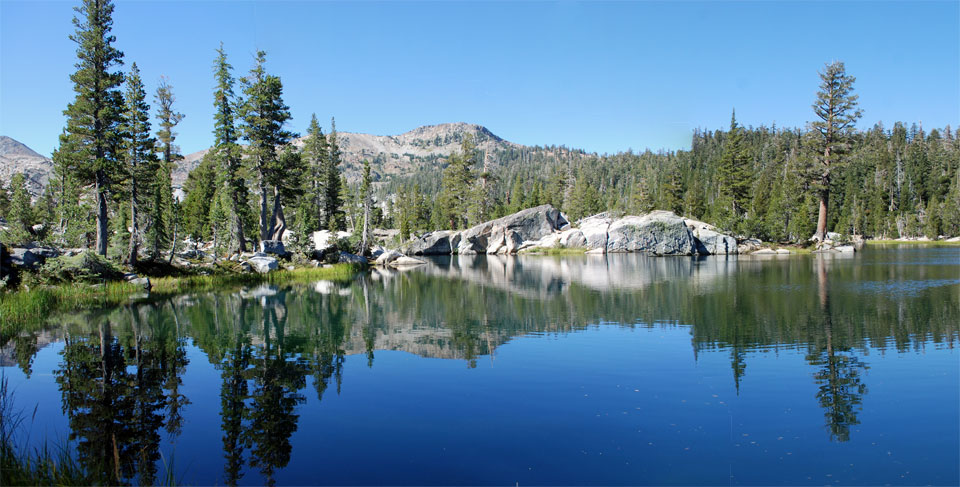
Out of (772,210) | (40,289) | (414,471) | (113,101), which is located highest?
(113,101)

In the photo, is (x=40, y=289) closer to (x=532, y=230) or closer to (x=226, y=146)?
(x=226, y=146)

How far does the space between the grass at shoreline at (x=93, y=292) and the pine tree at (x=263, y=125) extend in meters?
8.84

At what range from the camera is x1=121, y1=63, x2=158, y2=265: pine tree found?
1374 inches

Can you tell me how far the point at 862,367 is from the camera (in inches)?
499

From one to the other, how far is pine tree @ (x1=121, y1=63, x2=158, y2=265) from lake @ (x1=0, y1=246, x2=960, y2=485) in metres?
15.6

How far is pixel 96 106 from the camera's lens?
3134 cm

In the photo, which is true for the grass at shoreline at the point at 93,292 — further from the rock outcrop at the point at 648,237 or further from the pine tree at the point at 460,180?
the pine tree at the point at 460,180

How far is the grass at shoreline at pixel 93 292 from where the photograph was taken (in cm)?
2093

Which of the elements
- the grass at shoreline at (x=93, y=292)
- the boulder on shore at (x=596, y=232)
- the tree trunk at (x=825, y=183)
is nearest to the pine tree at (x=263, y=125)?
the grass at shoreline at (x=93, y=292)

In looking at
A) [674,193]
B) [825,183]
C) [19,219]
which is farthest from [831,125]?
[19,219]

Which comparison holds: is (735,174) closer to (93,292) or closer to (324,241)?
(324,241)

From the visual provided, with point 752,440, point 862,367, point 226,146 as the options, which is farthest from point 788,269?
point 226,146

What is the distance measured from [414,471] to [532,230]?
77.0 m

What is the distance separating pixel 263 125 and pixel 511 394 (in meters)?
40.2
